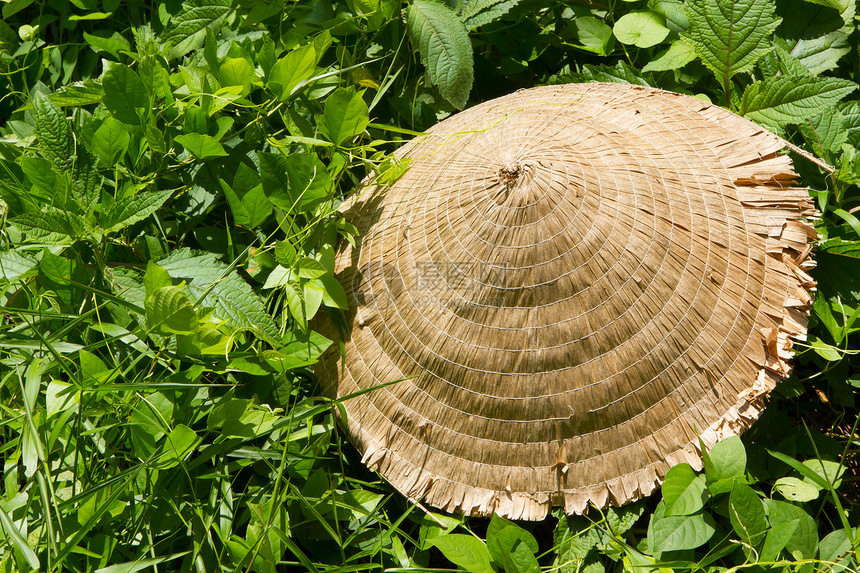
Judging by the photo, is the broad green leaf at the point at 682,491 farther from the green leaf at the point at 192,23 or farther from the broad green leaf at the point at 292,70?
the green leaf at the point at 192,23

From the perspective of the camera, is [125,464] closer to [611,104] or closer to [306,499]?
[306,499]

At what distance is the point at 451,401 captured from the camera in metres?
1.30

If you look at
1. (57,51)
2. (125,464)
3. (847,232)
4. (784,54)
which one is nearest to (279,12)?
(57,51)

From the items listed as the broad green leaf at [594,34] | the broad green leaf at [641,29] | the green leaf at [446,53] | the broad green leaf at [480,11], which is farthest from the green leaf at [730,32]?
the green leaf at [446,53]

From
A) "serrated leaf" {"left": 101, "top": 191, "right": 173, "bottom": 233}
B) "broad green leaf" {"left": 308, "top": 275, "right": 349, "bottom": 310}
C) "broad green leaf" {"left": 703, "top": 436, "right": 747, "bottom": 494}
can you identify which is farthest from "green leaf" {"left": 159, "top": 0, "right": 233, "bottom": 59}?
"broad green leaf" {"left": 703, "top": 436, "right": 747, "bottom": 494}

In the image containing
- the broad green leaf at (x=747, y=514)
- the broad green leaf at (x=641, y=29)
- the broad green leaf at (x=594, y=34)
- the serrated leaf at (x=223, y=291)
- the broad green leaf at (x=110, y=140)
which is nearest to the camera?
the broad green leaf at (x=747, y=514)

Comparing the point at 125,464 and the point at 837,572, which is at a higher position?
the point at 837,572

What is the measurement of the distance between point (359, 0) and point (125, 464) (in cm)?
122

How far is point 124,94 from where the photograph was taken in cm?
153

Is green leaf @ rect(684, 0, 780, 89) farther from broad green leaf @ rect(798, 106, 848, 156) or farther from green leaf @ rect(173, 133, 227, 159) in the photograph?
green leaf @ rect(173, 133, 227, 159)

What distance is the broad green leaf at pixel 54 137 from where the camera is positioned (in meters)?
1.53

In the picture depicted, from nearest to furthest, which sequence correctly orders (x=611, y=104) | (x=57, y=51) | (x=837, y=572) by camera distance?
(x=837, y=572)
(x=611, y=104)
(x=57, y=51)

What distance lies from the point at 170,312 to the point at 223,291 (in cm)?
17

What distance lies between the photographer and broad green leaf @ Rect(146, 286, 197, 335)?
1.26 m
